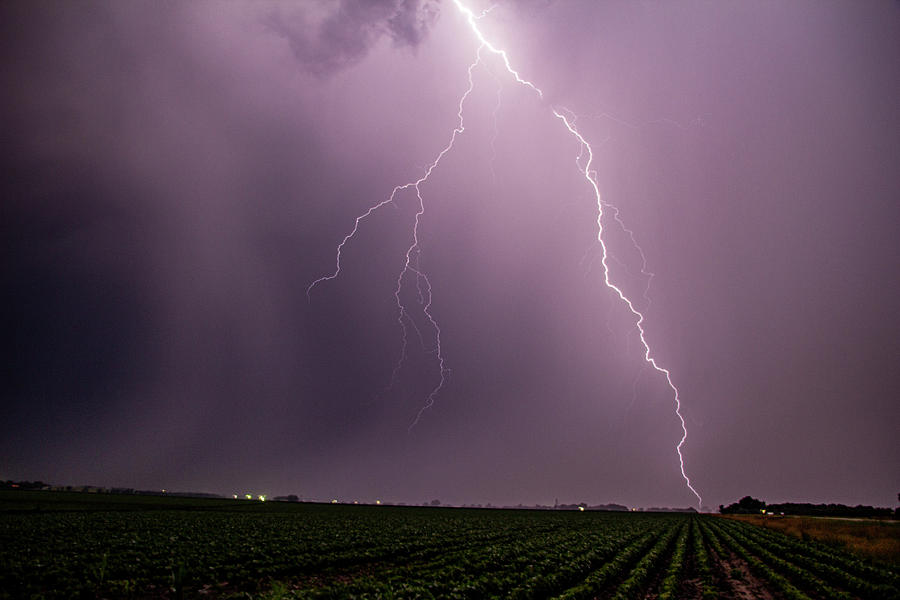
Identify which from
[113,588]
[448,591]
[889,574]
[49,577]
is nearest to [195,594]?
[113,588]

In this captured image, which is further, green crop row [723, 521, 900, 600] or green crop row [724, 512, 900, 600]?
green crop row [724, 512, 900, 600]

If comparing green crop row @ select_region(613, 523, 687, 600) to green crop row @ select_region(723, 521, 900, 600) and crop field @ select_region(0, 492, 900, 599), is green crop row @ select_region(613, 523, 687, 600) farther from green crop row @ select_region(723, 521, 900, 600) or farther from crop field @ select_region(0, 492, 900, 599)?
green crop row @ select_region(723, 521, 900, 600)

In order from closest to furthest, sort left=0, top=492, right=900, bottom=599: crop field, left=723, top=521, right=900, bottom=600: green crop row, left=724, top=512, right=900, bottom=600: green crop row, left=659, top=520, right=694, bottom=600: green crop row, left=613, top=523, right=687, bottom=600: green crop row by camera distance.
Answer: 1. left=0, top=492, right=900, bottom=599: crop field
2. left=613, top=523, right=687, bottom=600: green crop row
3. left=659, top=520, right=694, bottom=600: green crop row
4. left=723, top=521, right=900, bottom=600: green crop row
5. left=724, top=512, right=900, bottom=600: green crop row

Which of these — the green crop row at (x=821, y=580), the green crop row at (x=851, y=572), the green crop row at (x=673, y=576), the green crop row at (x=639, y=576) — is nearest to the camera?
the green crop row at (x=639, y=576)

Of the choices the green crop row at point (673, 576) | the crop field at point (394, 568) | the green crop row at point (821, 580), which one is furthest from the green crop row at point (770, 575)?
the green crop row at point (673, 576)

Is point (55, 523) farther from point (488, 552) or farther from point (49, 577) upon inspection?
point (488, 552)

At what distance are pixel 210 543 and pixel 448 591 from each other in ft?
42.0

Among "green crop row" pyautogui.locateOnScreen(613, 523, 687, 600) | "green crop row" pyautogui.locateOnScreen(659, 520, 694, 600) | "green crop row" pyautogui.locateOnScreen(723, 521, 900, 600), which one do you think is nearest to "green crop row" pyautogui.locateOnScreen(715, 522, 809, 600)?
"green crop row" pyautogui.locateOnScreen(723, 521, 900, 600)

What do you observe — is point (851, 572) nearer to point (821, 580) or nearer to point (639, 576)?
point (821, 580)

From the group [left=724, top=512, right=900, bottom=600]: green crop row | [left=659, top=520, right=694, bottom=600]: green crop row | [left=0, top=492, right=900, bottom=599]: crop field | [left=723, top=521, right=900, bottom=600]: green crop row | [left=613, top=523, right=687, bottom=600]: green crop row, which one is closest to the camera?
[left=0, top=492, right=900, bottom=599]: crop field

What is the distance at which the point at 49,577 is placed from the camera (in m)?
11.8

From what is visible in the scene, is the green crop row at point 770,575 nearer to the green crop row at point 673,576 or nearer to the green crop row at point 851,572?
the green crop row at point 851,572

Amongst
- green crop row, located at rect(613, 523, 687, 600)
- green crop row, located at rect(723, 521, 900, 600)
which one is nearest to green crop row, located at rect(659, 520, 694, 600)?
green crop row, located at rect(613, 523, 687, 600)

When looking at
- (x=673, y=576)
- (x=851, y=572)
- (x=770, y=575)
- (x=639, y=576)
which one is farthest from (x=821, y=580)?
(x=639, y=576)
